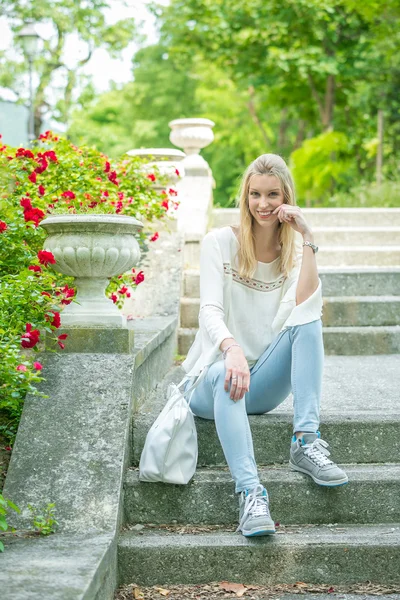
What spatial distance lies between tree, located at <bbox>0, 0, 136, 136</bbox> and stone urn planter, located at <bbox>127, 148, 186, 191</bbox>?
42.2 ft

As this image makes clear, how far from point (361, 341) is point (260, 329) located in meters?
2.07

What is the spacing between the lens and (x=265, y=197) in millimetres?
3330

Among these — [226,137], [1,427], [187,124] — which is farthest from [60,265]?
[226,137]

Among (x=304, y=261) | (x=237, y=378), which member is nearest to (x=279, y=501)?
(x=237, y=378)

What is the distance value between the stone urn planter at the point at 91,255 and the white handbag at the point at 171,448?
1.64 ft

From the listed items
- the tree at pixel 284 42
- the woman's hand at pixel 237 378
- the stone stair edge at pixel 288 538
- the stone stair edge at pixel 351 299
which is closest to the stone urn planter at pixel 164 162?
the stone stair edge at pixel 351 299

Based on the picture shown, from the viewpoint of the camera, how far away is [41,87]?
18375mm

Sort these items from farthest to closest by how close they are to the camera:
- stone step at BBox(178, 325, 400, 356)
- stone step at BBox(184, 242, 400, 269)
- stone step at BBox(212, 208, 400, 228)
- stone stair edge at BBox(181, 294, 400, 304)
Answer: stone step at BBox(212, 208, 400, 228) → stone step at BBox(184, 242, 400, 269) → stone stair edge at BBox(181, 294, 400, 304) → stone step at BBox(178, 325, 400, 356)

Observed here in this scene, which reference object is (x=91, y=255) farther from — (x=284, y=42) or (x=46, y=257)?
(x=284, y=42)

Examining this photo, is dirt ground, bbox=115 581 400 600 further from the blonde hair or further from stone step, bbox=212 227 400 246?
stone step, bbox=212 227 400 246

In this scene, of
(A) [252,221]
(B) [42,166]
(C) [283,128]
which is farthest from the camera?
(C) [283,128]

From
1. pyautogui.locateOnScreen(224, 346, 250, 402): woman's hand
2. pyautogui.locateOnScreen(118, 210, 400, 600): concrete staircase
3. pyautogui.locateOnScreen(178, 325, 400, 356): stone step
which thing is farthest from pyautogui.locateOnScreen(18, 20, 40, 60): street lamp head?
pyautogui.locateOnScreen(224, 346, 250, 402): woman's hand

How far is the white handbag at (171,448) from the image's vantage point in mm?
2979

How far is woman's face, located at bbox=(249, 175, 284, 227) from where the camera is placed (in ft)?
10.9
